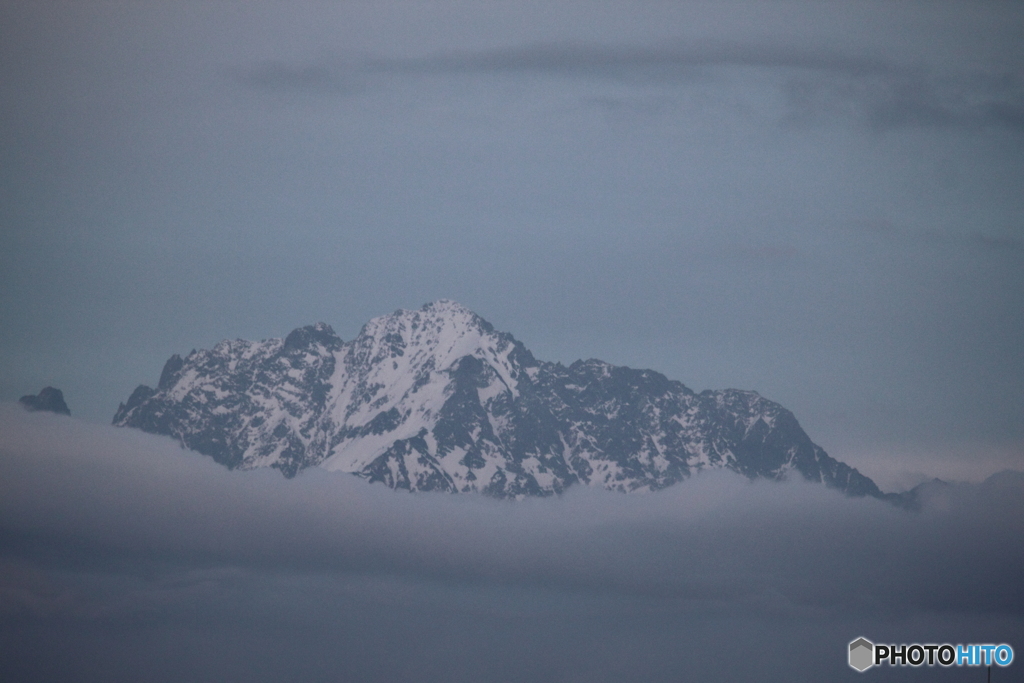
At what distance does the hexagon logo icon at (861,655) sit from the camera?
11994cm

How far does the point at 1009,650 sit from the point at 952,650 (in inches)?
169

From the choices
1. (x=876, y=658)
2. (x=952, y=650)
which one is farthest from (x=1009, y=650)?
(x=876, y=658)

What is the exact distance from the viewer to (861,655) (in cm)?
12050

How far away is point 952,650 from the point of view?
4321 inches

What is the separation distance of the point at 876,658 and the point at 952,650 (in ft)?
34.7

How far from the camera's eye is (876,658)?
4710 inches

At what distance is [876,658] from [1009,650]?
1152cm

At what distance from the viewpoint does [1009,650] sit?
4363 inches

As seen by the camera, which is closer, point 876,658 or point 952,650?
point 952,650

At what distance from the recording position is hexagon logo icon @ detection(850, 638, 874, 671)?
393 feet

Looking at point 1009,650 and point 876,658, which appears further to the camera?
point 876,658

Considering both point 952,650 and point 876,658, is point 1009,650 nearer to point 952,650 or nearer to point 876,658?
point 952,650
